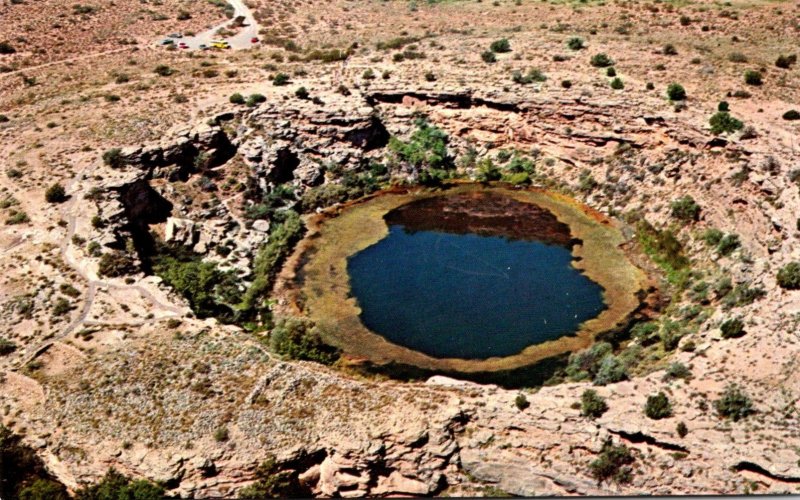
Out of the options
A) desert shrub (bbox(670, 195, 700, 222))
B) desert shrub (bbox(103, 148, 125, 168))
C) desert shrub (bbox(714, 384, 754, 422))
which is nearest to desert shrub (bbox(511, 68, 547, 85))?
desert shrub (bbox(670, 195, 700, 222))

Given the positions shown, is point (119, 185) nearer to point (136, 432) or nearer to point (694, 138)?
point (136, 432)

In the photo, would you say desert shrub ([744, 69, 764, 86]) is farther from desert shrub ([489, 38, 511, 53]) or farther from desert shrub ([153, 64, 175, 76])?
desert shrub ([153, 64, 175, 76])

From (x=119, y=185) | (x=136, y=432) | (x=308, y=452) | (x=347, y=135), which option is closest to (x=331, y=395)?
(x=308, y=452)

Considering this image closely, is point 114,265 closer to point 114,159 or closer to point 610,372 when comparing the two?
point 114,159

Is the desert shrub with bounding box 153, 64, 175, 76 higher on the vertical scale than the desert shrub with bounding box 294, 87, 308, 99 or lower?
lower

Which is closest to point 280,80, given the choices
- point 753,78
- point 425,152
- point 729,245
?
point 425,152

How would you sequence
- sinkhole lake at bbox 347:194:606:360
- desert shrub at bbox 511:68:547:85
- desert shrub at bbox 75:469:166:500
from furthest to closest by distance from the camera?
desert shrub at bbox 511:68:547:85 < sinkhole lake at bbox 347:194:606:360 < desert shrub at bbox 75:469:166:500

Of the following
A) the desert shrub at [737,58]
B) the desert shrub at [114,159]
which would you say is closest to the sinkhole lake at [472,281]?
the desert shrub at [114,159]
